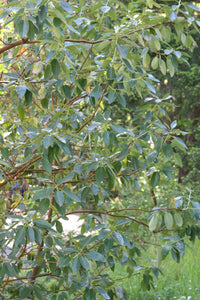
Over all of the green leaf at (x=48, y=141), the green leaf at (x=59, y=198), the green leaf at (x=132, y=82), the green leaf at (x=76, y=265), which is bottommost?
the green leaf at (x=76, y=265)

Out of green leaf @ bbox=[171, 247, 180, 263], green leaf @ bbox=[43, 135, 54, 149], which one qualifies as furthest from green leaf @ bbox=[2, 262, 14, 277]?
green leaf @ bbox=[171, 247, 180, 263]

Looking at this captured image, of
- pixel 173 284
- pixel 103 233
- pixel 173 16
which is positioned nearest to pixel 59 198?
pixel 103 233

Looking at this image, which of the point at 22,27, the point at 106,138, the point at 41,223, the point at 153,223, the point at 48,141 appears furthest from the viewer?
the point at 153,223

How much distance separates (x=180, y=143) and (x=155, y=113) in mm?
308

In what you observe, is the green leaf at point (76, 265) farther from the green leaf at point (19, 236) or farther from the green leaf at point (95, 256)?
the green leaf at point (19, 236)

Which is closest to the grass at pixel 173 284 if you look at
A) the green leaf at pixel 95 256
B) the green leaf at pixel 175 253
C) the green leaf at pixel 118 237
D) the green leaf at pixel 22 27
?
the green leaf at pixel 175 253

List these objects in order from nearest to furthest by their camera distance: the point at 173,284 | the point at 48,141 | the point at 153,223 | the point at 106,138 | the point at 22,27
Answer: the point at 22,27, the point at 48,141, the point at 106,138, the point at 153,223, the point at 173,284

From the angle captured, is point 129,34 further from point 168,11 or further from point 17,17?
point 17,17

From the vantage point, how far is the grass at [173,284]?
12.4ft

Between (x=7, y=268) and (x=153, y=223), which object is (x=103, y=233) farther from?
(x=7, y=268)

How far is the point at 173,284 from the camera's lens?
4.08 meters

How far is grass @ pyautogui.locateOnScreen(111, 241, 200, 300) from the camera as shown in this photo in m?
3.77

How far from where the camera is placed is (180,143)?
1.59m

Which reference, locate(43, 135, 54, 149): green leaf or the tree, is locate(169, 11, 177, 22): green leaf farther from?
locate(43, 135, 54, 149): green leaf
